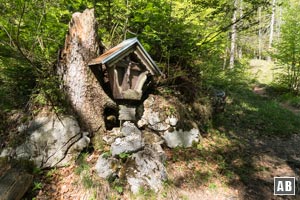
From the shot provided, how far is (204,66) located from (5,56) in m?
5.04

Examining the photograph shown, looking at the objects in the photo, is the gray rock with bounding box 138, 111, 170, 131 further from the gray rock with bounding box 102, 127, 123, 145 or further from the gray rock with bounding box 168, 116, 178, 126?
the gray rock with bounding box 102, 127, 123, 145

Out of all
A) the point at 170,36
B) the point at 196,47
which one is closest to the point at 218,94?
the point at 196,47

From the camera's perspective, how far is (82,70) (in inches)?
178

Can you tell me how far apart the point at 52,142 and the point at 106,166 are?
1127 millimetres

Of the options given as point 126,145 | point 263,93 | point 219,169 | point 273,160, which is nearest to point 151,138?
point 126,145

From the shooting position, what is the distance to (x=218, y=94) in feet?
29.3

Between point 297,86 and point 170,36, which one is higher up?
point 170,36

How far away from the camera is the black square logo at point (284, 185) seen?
4621 millimetres

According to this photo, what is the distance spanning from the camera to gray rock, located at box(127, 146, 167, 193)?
13.4 ft

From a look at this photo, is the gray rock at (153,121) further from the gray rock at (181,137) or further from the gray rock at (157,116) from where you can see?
the gray rock at (181,137)

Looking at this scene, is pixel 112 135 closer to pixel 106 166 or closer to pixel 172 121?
pixel 106 166

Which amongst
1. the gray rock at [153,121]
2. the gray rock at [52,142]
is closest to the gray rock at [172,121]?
the gray rock at [153,121]

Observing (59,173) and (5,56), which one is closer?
(59,173)

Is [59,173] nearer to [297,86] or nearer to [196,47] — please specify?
[196,47]
